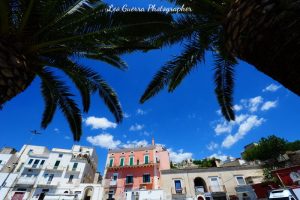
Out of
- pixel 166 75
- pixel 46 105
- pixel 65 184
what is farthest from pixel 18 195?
pixel 166 75

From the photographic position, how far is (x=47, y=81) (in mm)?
6469

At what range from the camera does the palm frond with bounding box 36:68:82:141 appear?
6470 mm

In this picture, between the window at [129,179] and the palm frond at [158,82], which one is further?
the window at [129,179]

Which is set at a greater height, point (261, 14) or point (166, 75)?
point (166, 75)

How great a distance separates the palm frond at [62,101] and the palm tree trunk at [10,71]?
5.36 ft

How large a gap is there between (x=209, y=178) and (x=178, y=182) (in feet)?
16.7

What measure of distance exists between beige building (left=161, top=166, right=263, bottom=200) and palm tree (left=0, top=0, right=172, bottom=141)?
88.8 ft

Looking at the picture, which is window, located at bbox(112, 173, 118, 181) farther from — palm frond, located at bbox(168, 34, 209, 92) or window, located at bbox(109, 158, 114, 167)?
palm frond, located at bbox(168, 34, 209, 92)

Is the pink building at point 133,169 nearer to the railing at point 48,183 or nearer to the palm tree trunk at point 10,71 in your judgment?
the railing at point 48,183

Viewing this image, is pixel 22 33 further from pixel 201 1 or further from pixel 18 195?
pixel 18 195

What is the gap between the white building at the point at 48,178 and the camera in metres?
35.7

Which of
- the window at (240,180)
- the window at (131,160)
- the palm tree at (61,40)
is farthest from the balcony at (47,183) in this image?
the palm tree at (61,40)

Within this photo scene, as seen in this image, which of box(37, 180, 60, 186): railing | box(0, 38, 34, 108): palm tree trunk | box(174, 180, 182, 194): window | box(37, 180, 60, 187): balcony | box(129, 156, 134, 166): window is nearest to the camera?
box(0, 38, 34, 108): palm tree trunk

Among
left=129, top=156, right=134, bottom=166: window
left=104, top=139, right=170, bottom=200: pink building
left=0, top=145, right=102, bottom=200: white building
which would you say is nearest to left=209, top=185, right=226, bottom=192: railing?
left=104, top=139, right=170, bottom=200: pink building
